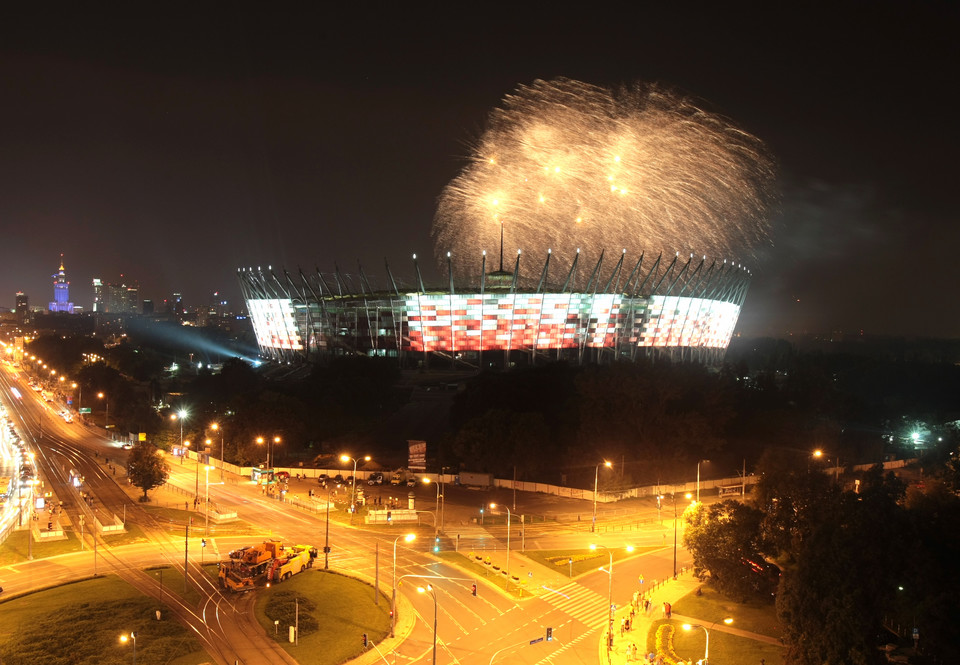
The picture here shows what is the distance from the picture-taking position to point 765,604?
27.8 meters

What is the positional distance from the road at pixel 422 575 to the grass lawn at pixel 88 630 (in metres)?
0.85

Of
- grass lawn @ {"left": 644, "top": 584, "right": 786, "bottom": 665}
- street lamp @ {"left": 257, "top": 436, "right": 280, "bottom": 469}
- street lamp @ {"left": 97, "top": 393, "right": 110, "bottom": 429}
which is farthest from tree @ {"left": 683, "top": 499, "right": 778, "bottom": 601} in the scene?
street lamp @ {"left": 97, "top": 393, "right": 110, "bottom": 429}

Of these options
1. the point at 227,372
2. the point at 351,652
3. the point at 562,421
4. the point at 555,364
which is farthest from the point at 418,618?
the point at 227,372

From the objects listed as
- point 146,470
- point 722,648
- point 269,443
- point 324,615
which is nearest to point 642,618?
point 722,648

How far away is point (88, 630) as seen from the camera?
2298 centimetres

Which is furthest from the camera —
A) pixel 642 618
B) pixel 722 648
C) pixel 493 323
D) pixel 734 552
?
pixel 493 323

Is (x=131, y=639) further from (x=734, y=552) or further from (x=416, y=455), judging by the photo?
(x=416, y=455)

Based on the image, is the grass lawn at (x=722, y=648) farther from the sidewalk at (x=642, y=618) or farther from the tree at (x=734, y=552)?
the tree at (x=734, y=552)

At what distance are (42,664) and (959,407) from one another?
101m

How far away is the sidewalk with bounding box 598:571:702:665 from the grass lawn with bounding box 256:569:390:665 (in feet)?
24.8

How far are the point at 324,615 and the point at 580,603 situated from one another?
9542 millimetres

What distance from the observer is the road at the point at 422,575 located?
904 inches

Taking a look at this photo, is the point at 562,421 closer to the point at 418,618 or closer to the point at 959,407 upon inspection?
the point at 418,618

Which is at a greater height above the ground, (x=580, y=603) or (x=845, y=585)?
(x=845, y=585)
